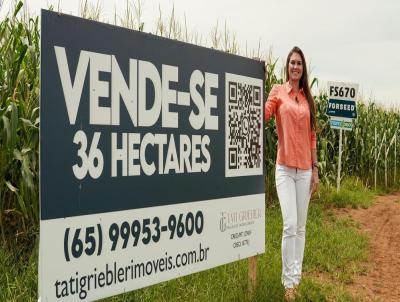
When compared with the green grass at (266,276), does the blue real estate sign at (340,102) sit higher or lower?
higher

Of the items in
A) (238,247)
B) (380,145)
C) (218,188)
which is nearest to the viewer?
(218,188)

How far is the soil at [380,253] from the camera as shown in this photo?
525 cm

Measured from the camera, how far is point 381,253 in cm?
684

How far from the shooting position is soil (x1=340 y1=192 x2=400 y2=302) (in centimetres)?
525

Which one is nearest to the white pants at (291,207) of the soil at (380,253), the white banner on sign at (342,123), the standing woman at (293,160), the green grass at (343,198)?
the standing woman at (293,160)

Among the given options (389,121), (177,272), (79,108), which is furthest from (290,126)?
(389,121)

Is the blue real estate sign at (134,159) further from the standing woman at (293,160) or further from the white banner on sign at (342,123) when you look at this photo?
the white banner on sign at (342,123)

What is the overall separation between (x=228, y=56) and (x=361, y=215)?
623 centimetres

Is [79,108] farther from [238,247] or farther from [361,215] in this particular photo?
[361,215]

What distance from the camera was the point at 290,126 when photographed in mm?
4398

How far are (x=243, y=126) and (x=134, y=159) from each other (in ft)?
4.17

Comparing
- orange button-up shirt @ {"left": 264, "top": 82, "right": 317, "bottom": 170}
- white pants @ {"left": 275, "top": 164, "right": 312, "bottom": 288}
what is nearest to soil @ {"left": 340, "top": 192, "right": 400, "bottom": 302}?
white pants @ {"left": 275, "top": 164, "right": 312, "bottom": 288}

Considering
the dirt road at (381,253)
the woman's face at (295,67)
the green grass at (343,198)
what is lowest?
the dirt road at (381,253)

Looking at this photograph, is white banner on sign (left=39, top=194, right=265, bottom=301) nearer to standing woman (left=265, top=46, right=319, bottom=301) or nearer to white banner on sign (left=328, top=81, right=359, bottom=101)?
standing woman (left=265, top=46, right=319, bottom=301)
